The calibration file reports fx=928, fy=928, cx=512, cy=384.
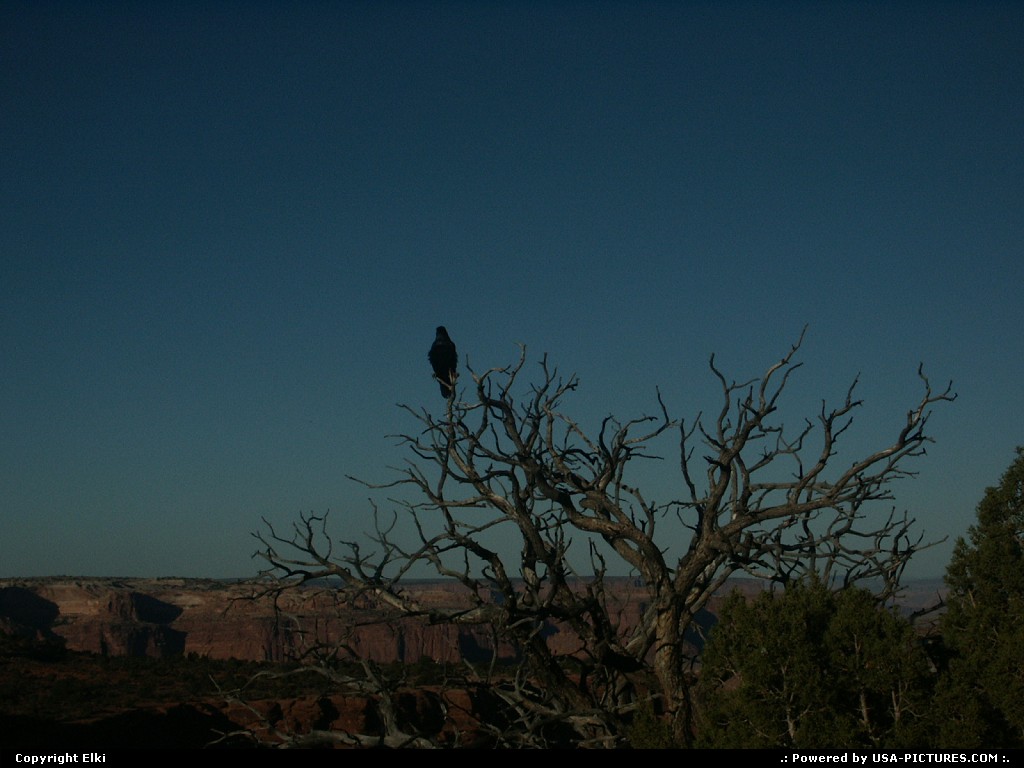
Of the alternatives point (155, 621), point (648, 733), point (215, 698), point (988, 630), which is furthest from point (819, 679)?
point (155, 621)

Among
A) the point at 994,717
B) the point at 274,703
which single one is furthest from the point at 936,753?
the point at 274,703

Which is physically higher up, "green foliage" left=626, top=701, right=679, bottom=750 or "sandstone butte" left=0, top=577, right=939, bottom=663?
"sandstone butte" left=0, top=577, right=939, bottom=663

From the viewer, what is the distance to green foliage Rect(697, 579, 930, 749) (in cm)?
800

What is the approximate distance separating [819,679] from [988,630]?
333cm

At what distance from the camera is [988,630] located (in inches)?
404

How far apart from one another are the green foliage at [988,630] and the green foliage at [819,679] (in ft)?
1.11

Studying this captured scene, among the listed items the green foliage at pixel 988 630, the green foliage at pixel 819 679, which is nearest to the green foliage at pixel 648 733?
the green foliage at pixel 819 679

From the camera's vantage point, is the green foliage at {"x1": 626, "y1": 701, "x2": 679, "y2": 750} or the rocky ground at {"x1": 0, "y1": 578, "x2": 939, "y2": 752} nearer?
the green foliage at {"x1": 626, "y1": 701, "x2": 679, "y2": 750}

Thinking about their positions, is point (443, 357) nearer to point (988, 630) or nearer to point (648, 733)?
point (648, 733)

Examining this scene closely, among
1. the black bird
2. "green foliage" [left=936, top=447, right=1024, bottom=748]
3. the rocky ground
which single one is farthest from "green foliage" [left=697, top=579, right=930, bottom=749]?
the black bird

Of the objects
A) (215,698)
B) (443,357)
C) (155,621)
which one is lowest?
(215,698)

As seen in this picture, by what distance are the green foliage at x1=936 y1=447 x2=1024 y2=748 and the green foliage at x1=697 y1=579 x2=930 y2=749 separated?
1.11 feet

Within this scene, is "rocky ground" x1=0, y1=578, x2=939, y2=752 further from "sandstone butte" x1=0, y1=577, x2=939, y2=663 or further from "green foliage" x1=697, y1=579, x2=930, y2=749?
"sandstone butte" x1=0, y1=577, x2=939, y2=663

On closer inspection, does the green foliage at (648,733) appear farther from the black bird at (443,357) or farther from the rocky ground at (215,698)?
the black bird at (443,357)
